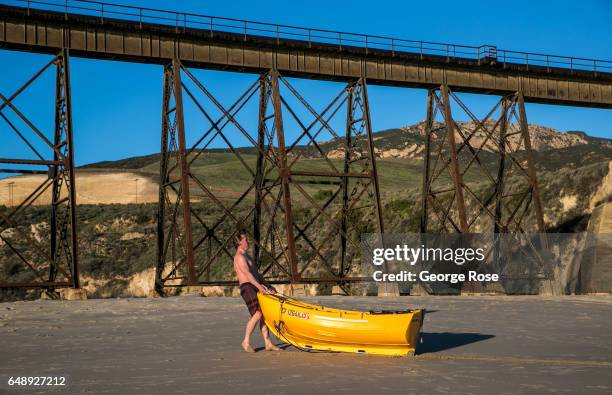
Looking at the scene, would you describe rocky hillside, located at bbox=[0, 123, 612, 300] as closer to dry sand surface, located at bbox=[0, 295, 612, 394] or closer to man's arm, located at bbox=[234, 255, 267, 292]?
dry sand surface, located at bbox=[0, 295, 612, 394]

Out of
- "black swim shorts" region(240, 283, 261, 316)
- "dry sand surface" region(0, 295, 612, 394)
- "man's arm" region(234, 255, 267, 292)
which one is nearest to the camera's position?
"dry sand surface" region(0, 295, 612, 394)

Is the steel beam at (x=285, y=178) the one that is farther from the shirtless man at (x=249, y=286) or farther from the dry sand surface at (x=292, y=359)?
the shirtless man at (x=249, y=286)

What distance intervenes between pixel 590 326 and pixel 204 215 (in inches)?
1750

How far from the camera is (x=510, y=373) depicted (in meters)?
7.71

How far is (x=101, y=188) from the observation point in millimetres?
76125

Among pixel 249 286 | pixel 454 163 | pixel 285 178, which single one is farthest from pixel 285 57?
pixel 249 286

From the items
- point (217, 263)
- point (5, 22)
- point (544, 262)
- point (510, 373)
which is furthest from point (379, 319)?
point (217, 263)

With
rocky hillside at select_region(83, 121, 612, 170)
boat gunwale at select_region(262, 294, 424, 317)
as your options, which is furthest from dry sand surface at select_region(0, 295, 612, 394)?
rocky hillside at select_region(83, 121, 612, 170)

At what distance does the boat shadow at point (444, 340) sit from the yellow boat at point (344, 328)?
556 millimetres

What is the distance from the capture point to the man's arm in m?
9.30

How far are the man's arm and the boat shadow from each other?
210 centimetres

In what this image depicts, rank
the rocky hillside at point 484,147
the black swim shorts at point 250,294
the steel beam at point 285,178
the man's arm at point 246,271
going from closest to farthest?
the man's arm at point 246,271, the black swim shorts at point 250,294, the steel beam at point 285,178, the rocky hillside at point 484,147

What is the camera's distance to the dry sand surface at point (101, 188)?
7031cm

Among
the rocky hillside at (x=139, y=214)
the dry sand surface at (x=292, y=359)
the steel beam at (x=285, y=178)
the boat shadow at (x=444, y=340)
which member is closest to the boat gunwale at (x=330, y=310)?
the dry sand surface at (x=292, y=359)
